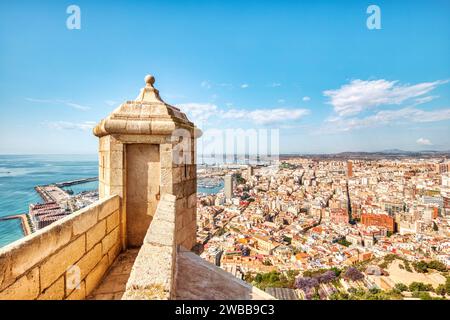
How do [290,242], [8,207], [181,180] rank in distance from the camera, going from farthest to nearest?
1. [290,242]
2. [8,207]
3. [181,180]

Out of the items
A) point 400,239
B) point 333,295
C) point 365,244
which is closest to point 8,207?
point 333,295

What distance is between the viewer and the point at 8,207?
2320cm

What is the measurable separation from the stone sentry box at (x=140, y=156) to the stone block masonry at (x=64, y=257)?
31 cm

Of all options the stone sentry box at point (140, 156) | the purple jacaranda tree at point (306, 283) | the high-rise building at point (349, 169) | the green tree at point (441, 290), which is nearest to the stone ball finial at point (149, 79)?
the stone sentry box at point (140, 156)

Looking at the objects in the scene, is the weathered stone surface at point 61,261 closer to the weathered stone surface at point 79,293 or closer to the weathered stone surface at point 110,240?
the weathered stone surface at point 79,293

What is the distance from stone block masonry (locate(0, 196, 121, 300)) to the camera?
1.23 metres

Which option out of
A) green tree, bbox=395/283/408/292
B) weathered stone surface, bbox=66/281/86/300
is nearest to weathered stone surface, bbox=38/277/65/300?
weathered stone surface, bbox=66/281/86/300

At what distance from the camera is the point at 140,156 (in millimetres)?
2980

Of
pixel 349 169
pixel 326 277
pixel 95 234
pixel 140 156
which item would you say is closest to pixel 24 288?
pixel 95 234

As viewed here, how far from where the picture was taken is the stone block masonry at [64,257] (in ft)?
4.03

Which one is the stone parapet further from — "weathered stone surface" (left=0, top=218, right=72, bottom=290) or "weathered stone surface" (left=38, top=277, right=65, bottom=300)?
"weathered stone surface" (left=38, top=277, right=65, bottom=300)

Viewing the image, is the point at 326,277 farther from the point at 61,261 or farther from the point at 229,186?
the point at 61,261
